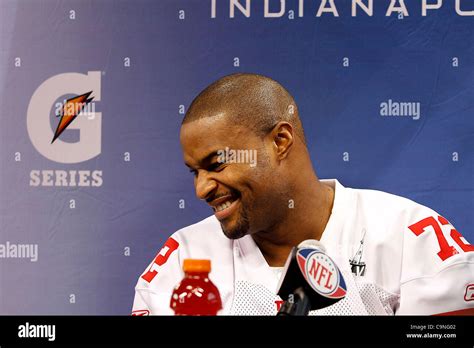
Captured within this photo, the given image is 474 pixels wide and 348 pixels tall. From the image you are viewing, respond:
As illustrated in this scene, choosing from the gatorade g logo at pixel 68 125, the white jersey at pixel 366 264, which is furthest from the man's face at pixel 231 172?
the gatorade g logo at pixel 68 125

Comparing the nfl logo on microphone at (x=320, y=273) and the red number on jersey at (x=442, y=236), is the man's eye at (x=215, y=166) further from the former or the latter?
the nfl logo on microphone at (x=320, y=273)

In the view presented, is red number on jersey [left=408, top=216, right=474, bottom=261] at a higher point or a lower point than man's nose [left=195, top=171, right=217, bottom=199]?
lower

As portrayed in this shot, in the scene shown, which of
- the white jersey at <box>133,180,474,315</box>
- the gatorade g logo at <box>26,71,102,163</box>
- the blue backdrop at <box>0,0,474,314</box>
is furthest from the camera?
the gatorade g logo at <box>26,71,102,163</box>

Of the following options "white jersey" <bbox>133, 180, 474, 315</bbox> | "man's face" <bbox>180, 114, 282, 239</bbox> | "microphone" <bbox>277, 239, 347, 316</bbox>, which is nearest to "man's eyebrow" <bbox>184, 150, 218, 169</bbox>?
"man's face" <bbox>180, 114, 282, 239</bbox>

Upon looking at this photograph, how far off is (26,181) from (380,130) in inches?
45.6

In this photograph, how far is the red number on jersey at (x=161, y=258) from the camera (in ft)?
7.84

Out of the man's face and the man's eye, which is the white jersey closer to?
the man's face

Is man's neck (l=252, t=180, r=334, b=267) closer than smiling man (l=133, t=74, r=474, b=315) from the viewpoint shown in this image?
No

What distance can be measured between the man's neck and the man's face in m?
0.06

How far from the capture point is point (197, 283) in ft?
4.92

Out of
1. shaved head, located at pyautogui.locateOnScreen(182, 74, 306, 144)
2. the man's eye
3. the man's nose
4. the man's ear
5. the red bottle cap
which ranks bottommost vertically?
the red bottle cap

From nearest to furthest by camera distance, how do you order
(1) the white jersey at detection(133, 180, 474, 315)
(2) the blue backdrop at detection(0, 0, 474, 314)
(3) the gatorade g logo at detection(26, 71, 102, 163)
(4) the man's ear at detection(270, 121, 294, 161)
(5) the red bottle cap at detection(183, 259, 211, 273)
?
1. (5) the red bottle cap at detection(183, 259, 211, 273)
2. (1) the white jersey at detection(133, 180, 474, 315)
3. (4) the man's ear at detection(270, 121, 294, 161)
4. (2) the blue backdrop at detection(0, 0, 474, 314)
5. (3) the gatorade g logo at detection(26, 71, 102, 163)

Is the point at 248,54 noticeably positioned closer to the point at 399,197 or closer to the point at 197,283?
the point at 399,197

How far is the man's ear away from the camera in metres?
2.31
